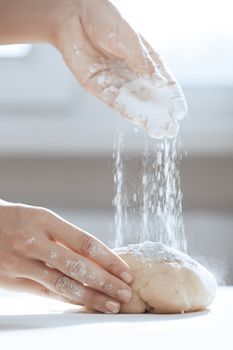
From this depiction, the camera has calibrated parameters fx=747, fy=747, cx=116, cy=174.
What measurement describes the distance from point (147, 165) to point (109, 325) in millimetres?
1188

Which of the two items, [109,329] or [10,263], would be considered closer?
[109,329]

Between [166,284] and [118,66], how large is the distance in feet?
1.15

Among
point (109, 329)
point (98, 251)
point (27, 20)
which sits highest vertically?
point (27, 20)

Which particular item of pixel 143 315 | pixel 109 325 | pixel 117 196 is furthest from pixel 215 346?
pixel 117 196

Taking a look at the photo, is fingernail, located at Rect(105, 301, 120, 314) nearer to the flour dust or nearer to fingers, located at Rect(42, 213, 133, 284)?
fingers, located at Rect(42, 213, 133, 284)

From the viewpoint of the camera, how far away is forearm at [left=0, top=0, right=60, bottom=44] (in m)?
1.20

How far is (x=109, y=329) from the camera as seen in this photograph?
858 mm

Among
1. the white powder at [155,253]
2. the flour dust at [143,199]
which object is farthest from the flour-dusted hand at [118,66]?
the flour dust at [143,199]

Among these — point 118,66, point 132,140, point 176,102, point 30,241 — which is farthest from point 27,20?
point 132,140

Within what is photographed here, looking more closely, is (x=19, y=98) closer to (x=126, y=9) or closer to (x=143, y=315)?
(x=126, y=9)

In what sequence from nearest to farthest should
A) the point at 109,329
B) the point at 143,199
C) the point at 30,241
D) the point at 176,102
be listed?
the point at 109,329 → the point at 30,241 → the point at 176,102 → the point at 143,199

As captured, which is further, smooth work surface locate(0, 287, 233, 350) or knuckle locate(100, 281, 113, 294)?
knuckle locate(100, 281, 113, 294)

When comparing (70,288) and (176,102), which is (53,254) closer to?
(70,288)

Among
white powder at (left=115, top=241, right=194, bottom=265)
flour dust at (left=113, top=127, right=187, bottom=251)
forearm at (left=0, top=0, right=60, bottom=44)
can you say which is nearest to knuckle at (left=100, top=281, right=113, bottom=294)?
white powder at (left=115, top=241, right=194, bottom=265)
